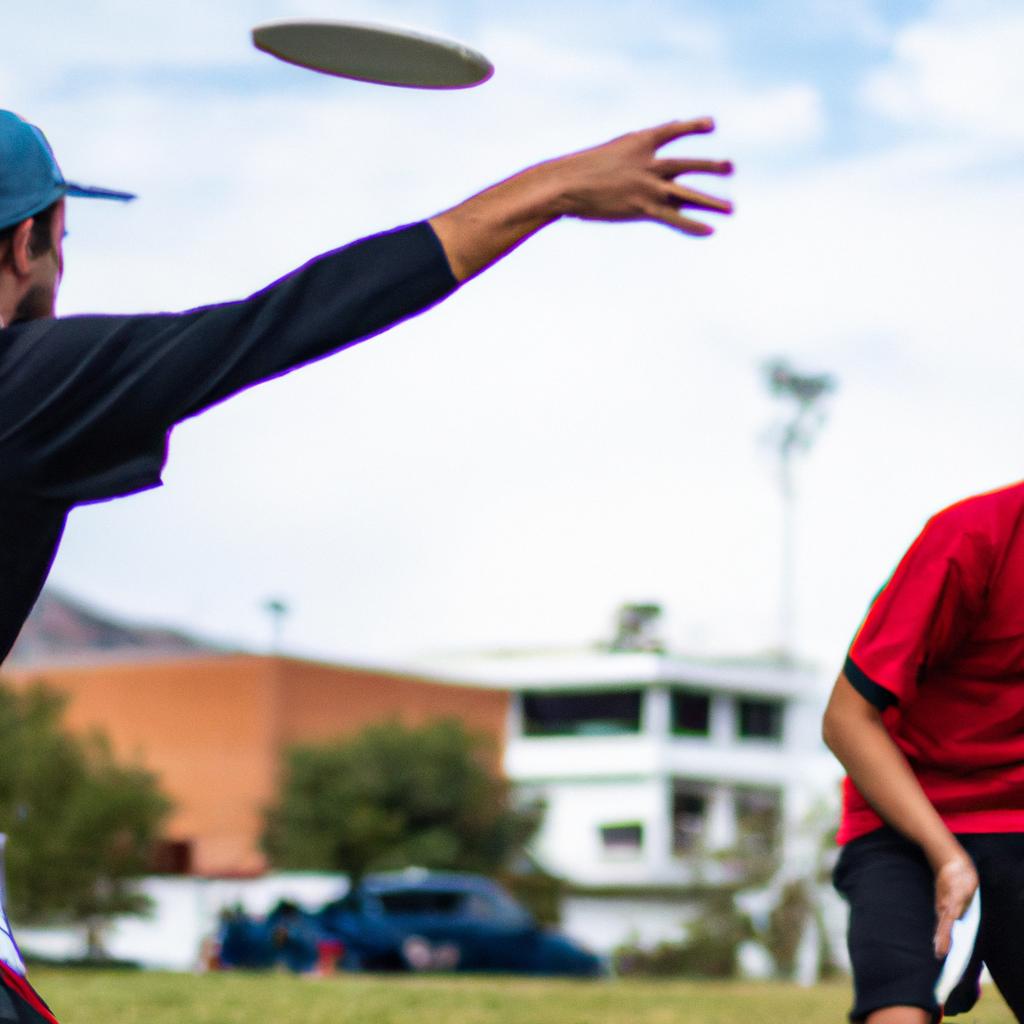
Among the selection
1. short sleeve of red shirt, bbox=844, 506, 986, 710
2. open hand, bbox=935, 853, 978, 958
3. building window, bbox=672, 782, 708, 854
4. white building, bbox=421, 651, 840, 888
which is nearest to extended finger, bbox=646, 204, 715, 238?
short sleeve of red shirt, bbox=844, 506, 986, 710

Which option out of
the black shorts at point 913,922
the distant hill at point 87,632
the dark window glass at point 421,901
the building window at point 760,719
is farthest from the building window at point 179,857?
the black shorts at point 913,922

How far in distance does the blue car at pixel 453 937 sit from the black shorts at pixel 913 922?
771 inches

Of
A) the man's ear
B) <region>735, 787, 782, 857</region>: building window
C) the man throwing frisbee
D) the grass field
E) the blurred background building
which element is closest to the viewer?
the man throwing frisbee

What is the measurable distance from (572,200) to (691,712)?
67.0 metres

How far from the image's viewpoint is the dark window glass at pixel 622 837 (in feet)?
215

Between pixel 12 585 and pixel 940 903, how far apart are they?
6.10 feet

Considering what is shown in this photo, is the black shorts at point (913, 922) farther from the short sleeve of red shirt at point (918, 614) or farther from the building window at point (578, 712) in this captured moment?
A: the building window at point (578, 712)

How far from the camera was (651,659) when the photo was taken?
218 ft

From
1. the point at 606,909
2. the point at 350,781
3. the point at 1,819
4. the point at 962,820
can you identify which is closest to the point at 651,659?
the point at 606,909

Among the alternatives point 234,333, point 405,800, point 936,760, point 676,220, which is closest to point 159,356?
point 234,333

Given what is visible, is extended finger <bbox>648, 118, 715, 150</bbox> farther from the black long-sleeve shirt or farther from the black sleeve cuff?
the black sleeve cuff

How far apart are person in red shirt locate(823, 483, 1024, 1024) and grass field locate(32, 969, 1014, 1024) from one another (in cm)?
477

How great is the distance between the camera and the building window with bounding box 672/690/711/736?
223 feet

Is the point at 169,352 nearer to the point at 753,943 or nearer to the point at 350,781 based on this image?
the point at 753,943
